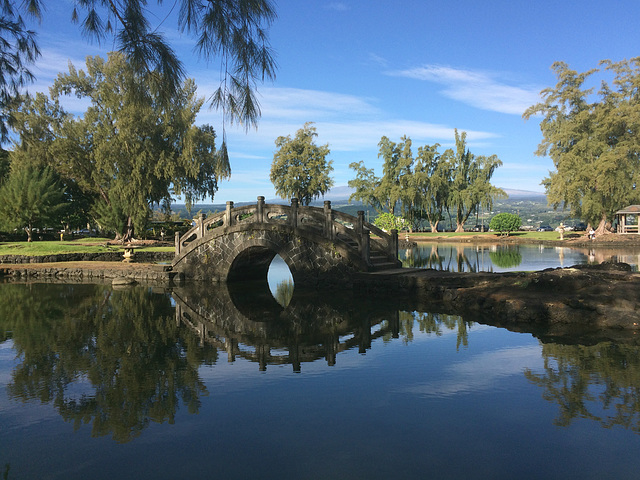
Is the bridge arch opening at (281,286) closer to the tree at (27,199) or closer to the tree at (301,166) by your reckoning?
the tree at (27,199)

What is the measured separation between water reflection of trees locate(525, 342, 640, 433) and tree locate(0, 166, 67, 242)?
119 ft

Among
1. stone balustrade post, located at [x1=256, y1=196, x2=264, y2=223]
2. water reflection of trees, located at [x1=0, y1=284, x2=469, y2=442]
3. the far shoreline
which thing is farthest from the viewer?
the far shoreline

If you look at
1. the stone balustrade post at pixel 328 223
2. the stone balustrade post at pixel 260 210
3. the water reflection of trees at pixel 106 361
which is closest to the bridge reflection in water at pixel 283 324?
the water reflection of trees at pixel 106 361

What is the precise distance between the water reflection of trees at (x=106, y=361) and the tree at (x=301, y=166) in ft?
150

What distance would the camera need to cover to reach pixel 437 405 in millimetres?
6766

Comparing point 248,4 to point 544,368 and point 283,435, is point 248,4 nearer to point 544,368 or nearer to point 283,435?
point 283,435

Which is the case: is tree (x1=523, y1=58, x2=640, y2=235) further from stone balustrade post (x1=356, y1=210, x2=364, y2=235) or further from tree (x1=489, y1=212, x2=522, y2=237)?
stone balustrade post (x1=356, y1=210, x2=364, y2=235)

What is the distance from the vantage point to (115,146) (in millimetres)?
37531

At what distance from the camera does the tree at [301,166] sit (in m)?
60.5

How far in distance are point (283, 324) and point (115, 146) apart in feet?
99.9

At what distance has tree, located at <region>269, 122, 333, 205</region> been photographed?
60531 mm

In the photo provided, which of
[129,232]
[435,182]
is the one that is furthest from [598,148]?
[129,232]

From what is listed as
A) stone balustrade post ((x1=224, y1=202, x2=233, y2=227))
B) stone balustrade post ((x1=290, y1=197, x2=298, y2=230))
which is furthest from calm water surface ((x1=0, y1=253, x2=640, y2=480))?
stone balustrade post ((x1=224, y1=202, x2=233, y2=227))

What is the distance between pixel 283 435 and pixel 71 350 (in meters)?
6.21
